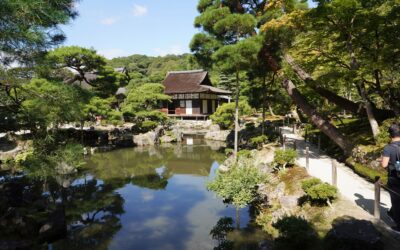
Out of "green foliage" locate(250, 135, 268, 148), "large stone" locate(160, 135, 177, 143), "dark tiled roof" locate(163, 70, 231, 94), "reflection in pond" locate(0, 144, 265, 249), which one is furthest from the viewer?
"dark tiled roof" locate(163, 70, 231, 94)

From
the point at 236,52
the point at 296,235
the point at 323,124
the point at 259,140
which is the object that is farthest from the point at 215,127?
the point at 296,235

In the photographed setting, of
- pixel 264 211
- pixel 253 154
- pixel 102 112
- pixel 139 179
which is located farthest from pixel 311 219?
pixel 102 112

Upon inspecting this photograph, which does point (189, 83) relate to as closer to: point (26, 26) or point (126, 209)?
point (126, 209)

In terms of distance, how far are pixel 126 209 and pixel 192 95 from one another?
2439 cm

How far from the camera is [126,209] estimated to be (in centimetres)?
1049

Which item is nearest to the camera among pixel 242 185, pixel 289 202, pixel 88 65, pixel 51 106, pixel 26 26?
pixel 26 26

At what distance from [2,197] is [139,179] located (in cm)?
590

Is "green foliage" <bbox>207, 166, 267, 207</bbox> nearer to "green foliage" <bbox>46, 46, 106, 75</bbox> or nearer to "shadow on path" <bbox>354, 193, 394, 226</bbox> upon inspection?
"shadow on path" <bbox>354, 193, 394, 226</bbox>

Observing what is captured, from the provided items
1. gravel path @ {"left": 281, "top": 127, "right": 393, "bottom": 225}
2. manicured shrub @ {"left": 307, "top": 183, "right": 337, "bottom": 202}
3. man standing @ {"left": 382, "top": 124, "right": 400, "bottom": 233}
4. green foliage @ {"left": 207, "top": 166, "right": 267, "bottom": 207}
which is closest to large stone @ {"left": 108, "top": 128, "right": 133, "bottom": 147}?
gravel path @ {"left": 281, "top": 127, "right": 393, "bottom": 225}

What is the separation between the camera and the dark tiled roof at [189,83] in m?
33.8

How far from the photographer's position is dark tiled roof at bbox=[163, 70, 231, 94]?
3382 cm

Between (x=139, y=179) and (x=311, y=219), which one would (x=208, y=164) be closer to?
(x=139, y=179)

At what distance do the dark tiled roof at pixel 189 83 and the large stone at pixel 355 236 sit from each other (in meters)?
28.2

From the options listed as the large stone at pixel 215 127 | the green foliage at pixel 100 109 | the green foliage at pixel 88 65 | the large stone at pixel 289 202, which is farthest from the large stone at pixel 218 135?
the large stone at pixel 289 202
